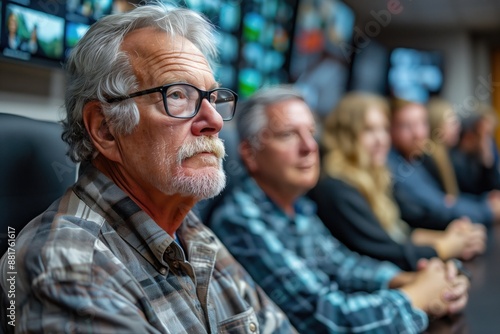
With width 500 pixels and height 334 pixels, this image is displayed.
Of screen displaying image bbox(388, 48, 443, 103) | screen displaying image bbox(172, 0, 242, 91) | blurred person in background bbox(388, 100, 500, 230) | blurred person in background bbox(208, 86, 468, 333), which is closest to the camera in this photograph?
blurred person in background bbox(208, 86, 468, 333)

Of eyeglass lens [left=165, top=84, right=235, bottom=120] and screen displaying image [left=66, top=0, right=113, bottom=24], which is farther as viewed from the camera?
screen displaying image [left=66, top=0, right=113, bottom=24]

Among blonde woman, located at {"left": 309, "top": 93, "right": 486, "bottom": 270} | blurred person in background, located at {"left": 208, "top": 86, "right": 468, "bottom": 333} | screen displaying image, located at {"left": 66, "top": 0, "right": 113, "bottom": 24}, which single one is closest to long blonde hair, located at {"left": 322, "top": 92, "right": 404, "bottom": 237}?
blonde woman, located at {"left": 309, "top": 93, "right": 486, "bottom": 270}

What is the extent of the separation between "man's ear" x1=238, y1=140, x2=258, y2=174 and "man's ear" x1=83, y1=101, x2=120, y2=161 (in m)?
0.60

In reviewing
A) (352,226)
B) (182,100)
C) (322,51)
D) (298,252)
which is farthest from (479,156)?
(182,100)

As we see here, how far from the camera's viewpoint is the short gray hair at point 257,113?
1.48 meters

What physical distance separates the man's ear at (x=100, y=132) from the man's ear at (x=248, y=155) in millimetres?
596

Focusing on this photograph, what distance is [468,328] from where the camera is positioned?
1376 mm

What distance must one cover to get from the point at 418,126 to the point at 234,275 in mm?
1902

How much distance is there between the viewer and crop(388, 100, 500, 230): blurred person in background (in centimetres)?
248

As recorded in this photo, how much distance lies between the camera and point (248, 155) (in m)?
1.50

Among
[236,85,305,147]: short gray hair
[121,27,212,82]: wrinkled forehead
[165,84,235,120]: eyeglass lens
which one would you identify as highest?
[121,27,212,82]: wrinkled forehead

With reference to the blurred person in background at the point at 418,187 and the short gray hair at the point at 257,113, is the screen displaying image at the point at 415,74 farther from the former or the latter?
the short gray hair at the point at 257,113

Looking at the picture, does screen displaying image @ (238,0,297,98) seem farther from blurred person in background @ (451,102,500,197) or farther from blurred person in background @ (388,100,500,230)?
blurred person in background @ (451,102,500,197)

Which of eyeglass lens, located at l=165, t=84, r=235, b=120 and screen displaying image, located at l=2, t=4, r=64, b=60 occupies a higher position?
screen displaying image, located at l=2, t=4, r=64, b=60
